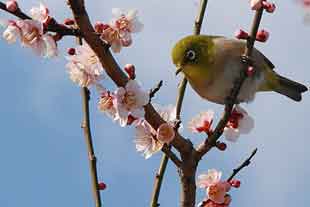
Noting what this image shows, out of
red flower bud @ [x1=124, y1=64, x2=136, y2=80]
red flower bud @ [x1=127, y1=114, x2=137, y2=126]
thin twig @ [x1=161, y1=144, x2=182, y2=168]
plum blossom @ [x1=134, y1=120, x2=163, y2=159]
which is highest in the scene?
red flower bud @ [x1=124, y1=64, x2=136, y2=80]

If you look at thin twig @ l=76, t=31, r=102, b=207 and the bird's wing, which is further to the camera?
the bird's wing

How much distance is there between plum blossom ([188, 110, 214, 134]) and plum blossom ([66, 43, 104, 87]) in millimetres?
716

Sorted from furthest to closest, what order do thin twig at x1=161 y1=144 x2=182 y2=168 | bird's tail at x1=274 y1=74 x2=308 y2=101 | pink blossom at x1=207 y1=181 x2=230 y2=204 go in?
1. bird's tail at x1=274 y1=74 x2=308 y2=101
2. pink blossom at x1=207 y1=181 x2=230 y2=204
3. thin twig at x1=161 y1=144 x2=182 y2=168

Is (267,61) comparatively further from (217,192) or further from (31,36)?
(31,36)

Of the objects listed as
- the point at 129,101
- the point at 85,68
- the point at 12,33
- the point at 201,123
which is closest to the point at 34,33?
the point at 12,33

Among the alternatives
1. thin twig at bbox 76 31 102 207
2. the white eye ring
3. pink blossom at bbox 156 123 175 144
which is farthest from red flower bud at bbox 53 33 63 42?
the white eye ring

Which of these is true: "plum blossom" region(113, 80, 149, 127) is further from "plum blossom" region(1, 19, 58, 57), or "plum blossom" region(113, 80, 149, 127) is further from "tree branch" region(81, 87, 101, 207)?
"plum blossom" region(1, 19, 58, 57)

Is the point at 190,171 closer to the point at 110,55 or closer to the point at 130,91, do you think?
the point at 130,91

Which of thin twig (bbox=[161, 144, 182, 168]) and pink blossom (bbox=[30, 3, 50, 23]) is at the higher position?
pink blossom (bbox=[30, 3, 50, 23])

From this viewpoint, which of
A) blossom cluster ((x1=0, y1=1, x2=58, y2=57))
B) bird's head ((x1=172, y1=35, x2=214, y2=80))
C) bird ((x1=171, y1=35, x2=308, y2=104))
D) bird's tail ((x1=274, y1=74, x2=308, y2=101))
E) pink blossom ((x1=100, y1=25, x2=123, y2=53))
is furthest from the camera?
bird's tail ((x1=274, y1=74, x2=308, y2=101))

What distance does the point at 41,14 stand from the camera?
318cm

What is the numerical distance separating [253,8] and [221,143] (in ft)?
2.95

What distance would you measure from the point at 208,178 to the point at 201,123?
1.19 feet

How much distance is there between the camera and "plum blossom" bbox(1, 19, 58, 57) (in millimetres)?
3176
